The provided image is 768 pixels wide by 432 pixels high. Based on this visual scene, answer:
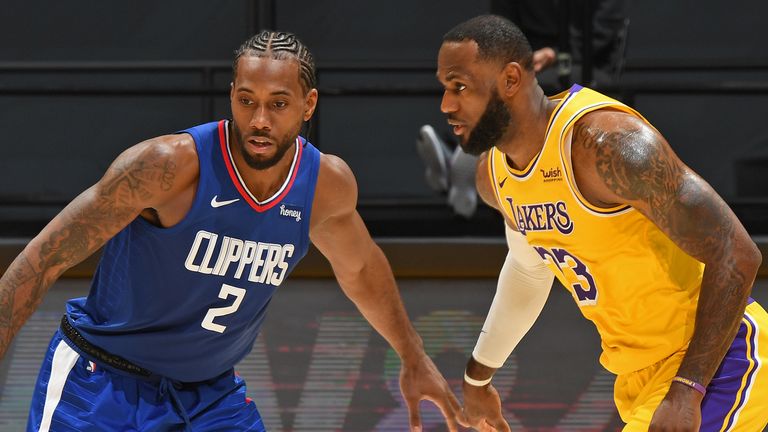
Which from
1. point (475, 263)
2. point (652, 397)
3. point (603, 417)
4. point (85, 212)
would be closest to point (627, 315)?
point (652, 397)

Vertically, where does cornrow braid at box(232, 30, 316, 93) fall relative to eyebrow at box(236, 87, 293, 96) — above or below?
above

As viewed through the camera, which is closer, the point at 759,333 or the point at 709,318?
the point at 709,318

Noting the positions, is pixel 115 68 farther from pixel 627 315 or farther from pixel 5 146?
pixel 627 315

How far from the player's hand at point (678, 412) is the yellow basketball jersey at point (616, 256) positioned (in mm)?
279

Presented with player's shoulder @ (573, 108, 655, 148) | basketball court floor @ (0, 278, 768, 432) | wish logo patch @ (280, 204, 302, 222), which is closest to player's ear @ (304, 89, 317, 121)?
wish logo patch @ (280, 204, 302, 222)

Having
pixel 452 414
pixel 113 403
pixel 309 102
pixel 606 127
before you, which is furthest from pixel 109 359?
pixel 606 127

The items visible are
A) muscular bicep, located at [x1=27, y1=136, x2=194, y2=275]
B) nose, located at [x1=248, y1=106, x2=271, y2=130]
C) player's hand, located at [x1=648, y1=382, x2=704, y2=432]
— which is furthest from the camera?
nose, located at [x1=248, y1=106, x2=271, y2=130]

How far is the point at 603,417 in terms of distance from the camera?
4441mm

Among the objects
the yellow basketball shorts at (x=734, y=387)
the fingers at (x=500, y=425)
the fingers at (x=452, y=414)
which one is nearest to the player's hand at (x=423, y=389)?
the fingers at (x=452, y=414)

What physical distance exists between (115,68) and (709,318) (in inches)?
149

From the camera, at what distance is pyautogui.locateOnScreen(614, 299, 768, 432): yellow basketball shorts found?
106 inches

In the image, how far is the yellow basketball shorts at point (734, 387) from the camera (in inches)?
106

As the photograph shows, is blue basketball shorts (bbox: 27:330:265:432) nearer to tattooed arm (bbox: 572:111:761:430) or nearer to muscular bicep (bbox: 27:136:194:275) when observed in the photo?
muscular bicep (bbox: 27:136:194:275)

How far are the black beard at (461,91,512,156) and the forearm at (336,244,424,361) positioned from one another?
0.51 metres
